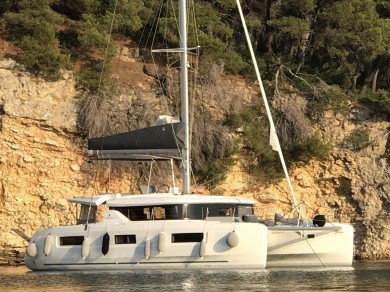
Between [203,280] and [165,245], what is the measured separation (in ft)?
6.71

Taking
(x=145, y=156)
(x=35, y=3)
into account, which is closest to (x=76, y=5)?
(x=35, y=3)

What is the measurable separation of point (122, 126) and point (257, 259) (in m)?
10.5

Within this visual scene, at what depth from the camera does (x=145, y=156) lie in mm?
26719

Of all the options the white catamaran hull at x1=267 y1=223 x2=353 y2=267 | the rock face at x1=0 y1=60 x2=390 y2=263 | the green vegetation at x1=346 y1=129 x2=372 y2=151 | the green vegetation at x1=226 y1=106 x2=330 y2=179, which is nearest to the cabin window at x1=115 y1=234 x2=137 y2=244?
the white catamaran hull at x1=267 y1=223 x2=353 y2=267

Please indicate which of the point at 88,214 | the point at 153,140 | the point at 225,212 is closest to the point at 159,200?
the point at 225,212

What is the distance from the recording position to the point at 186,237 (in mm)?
24750

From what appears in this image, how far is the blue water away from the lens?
71.7 ft

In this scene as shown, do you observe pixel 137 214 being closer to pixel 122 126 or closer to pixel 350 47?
pixel 122 126

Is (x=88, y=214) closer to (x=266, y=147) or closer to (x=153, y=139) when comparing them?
(x=153, y=139)

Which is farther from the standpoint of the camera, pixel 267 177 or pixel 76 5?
pixel 76 5

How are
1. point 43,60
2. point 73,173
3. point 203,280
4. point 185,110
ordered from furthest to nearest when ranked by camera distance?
point 43,60 < point 73,173 < point 185,110 < point 203,280

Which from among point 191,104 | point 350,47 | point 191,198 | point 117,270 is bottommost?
point 117,270

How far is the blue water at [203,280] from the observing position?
2186 cm

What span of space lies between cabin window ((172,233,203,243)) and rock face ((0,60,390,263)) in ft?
21.6
